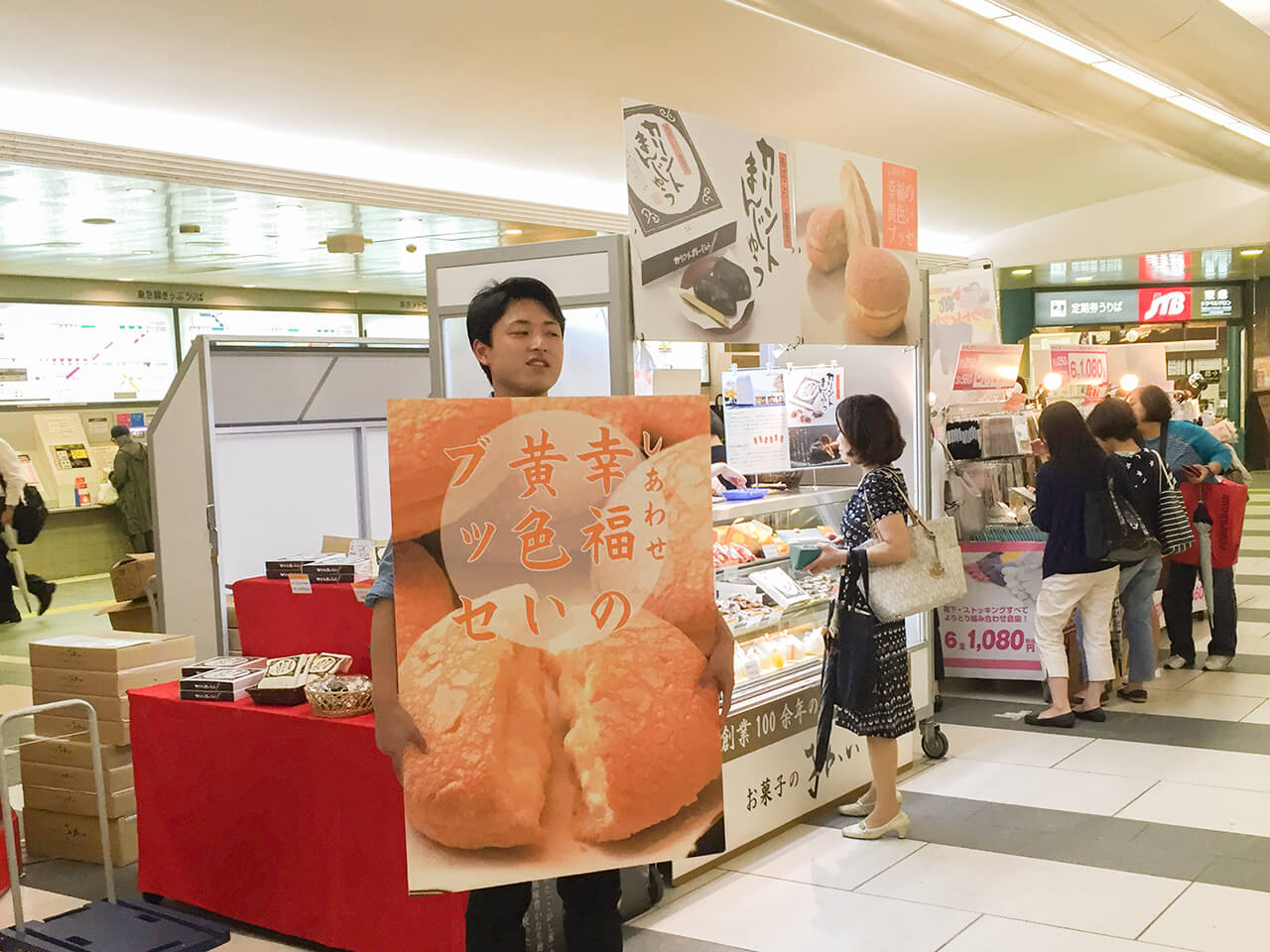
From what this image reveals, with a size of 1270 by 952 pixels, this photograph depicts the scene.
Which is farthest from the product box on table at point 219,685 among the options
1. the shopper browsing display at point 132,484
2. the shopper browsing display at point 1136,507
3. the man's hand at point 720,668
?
the shopper browsing display at point 132,484

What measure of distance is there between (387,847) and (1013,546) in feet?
12.7

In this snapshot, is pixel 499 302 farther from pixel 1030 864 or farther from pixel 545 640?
pixel 1030 864

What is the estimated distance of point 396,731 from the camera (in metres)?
2.01

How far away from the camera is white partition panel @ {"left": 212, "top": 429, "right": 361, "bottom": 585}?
4.73 metres

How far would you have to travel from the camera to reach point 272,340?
4.80 metres

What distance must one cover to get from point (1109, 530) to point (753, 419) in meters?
1.70

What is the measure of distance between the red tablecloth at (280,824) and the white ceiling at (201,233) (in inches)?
188

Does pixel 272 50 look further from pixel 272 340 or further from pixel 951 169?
pixel 951 169

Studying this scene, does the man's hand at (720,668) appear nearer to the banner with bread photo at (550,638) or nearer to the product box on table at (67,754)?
the banner with bread photo at (550,638)

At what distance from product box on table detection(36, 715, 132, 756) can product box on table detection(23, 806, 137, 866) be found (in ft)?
0.94

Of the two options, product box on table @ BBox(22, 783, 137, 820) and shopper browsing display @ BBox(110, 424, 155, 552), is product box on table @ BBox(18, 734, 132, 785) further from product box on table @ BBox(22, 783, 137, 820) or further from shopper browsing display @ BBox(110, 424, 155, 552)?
shopper browsing display @ BBox(110, 424, 155, 552)

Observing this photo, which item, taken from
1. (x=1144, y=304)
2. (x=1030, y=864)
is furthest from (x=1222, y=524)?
(x=1144, y=304)

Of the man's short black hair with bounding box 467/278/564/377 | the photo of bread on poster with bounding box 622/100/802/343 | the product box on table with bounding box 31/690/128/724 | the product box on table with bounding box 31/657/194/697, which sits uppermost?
the photo of bread on poster with bounding box 622/100/802/343

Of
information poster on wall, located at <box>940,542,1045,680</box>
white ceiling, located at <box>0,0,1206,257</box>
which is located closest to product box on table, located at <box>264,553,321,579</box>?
white ceiling, located at <box>0,0,1206,257</box>
